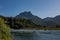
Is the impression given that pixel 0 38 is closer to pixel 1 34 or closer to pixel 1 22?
pixel 1 34

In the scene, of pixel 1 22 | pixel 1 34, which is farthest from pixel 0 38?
pixel 1 22

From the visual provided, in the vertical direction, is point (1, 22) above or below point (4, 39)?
above

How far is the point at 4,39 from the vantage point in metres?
8.73

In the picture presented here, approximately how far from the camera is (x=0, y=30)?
8.88 meters

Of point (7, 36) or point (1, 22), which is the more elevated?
point (1, 22)

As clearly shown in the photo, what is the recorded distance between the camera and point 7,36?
916 centimetres

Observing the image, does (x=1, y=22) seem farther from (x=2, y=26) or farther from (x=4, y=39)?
(x=4, y=39)

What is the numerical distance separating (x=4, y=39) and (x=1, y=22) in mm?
868

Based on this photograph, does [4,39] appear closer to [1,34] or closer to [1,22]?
[1,34]

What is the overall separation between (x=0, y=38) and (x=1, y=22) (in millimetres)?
840

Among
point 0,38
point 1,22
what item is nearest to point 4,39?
point 0,38

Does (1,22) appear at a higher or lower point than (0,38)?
higher

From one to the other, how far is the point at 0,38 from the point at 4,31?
414 mm

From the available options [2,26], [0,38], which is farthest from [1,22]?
[0,38]
